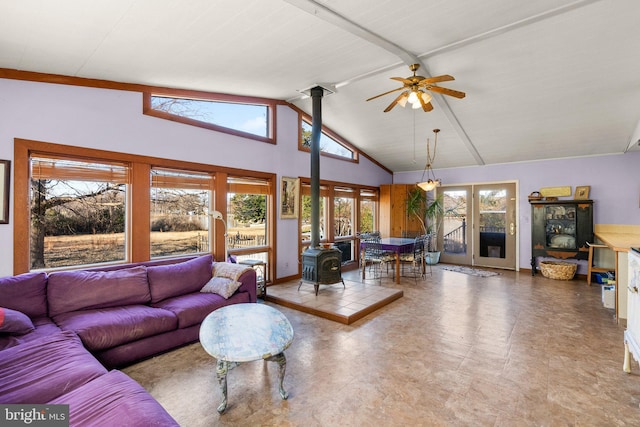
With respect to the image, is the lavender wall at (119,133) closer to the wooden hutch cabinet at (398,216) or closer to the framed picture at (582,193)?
the wooden hutch cabinet at (398,216)

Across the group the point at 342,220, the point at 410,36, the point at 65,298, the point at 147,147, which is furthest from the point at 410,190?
the point at 65,298

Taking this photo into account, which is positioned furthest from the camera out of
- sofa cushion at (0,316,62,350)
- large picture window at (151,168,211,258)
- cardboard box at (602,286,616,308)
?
cardboard box at (602,286,616,308)

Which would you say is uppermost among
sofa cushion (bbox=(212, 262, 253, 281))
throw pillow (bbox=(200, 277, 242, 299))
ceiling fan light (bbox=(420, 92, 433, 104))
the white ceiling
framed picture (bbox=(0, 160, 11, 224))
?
the white ceiling

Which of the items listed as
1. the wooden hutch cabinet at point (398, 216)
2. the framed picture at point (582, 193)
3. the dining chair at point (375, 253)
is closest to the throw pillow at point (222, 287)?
the dining chair at point (375, 253)

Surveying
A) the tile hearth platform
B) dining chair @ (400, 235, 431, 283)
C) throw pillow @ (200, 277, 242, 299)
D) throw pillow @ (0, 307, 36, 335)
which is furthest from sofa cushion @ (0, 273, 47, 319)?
dining chair @ (400, 235, 431, 283)

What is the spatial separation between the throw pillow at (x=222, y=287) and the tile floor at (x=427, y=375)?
2.06 ft

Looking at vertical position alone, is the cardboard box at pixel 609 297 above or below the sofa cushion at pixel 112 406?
below

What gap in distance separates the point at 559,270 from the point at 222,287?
20.5 ft

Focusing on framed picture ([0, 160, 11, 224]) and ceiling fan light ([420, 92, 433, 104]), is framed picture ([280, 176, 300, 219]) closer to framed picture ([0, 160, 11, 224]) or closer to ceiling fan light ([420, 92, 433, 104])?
ceiling fan light ([420, 92, 433, 104])

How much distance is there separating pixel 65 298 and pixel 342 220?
5003 millimetres

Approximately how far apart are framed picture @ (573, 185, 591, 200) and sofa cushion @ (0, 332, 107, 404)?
25.3 ft

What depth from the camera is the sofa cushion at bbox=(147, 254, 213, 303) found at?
125 inches

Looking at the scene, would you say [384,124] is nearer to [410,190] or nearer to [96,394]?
[410,190]

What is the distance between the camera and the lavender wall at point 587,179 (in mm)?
5547
